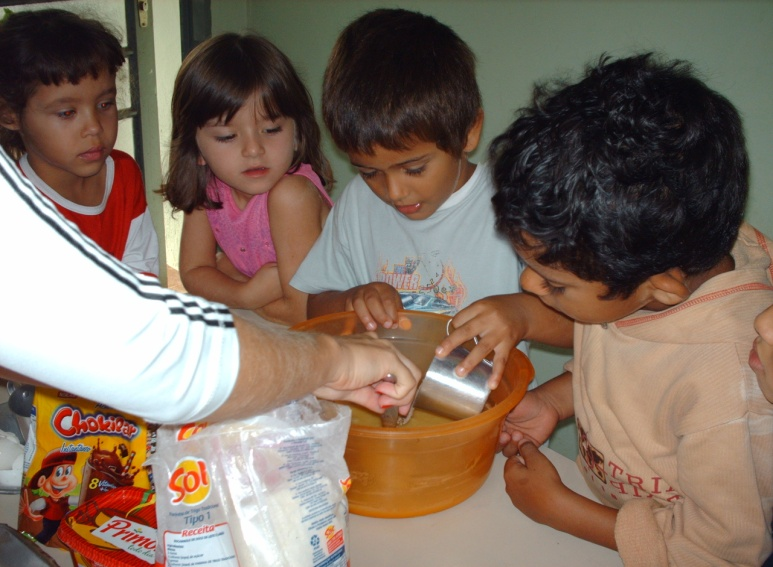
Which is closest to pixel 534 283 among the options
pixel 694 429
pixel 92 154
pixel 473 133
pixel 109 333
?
pixel 694 429

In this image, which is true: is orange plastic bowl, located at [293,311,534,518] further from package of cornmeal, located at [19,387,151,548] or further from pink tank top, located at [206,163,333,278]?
pink tank top, located at [206,163,333,278]

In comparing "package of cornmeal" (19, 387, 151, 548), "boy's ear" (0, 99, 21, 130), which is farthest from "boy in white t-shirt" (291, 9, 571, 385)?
"boy's ear" (0, 99, 21, 130)

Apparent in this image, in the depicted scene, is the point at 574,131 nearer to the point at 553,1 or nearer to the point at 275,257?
the point at 553,1

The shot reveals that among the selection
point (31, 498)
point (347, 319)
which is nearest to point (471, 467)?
point (347, 319)

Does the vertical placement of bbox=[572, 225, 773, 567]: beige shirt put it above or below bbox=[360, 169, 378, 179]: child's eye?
below

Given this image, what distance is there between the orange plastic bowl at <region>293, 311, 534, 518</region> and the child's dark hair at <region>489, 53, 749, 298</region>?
A: 0.65 feet

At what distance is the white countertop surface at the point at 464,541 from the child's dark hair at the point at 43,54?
3.03 ft

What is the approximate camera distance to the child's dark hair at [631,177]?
0.66m

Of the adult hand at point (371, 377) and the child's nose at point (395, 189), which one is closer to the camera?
the adult hand at point (371, 377)

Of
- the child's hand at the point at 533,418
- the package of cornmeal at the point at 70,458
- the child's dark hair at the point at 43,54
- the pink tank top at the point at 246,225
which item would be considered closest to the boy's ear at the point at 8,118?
the child's dark hair at the point at 43,54

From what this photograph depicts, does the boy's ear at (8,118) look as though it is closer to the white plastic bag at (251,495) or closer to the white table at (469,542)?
the white plastic bag at (251,495)

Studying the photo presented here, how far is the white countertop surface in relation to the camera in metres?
0.72

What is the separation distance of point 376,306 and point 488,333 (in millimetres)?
182

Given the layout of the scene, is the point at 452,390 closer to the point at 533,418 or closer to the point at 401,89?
the point at 533,418
